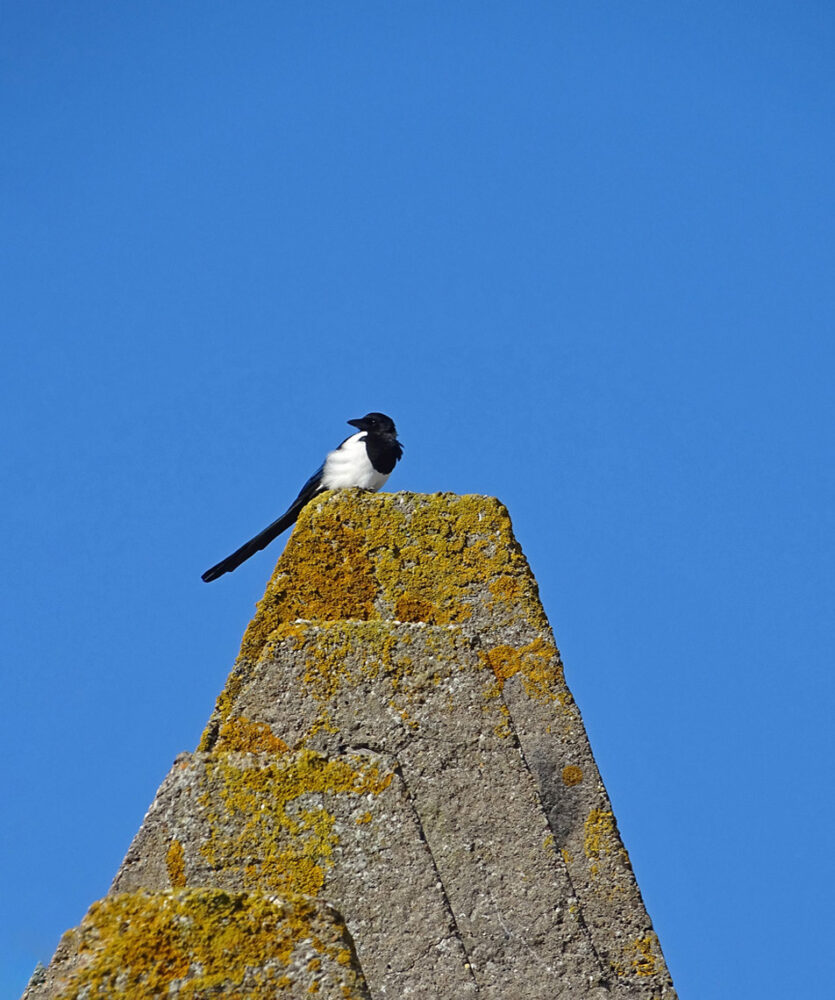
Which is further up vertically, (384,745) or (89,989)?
(384,745)

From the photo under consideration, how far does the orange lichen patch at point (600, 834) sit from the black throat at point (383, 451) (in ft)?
11.6

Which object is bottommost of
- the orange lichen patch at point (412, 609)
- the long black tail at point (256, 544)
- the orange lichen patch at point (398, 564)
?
the orange lichen patch at point (412, 609)

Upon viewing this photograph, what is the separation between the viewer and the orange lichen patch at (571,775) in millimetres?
5562

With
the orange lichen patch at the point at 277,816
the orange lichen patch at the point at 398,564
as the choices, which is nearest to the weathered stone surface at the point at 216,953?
the orange lichen patch at the point at 277,816

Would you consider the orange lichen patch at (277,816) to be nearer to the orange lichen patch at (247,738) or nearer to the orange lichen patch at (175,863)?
the orange lichen patch at (175,863)

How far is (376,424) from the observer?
9.27m

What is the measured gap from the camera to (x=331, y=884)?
3670 millimetres

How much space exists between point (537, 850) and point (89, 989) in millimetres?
2116

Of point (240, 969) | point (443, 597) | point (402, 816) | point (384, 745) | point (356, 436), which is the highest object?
point (356, 436)

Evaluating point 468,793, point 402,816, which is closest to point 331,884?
point 402,816

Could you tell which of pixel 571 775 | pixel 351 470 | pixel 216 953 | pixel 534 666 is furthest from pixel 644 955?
pixel 351 470

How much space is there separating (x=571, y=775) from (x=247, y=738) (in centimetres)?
167

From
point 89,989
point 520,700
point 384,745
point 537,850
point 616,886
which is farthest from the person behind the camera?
point 520,700

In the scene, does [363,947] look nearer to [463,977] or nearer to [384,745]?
[463,977]
